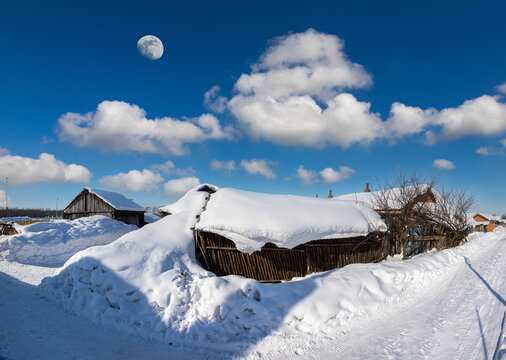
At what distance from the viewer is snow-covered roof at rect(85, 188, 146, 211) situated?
2375 cm

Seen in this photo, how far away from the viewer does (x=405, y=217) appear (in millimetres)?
14281

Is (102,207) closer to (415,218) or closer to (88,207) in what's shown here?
(88,207)

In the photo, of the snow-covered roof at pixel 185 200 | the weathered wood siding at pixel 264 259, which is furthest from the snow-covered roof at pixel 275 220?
the snow-covered roof at pixel 185 200

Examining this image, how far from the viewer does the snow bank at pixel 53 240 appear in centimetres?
1330

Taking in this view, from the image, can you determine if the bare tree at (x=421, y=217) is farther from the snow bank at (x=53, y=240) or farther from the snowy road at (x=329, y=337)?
the snow bank at (x=53, y=240)

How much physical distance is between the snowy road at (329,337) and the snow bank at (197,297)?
0.28m

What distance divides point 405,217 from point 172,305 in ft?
42.1

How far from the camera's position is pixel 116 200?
24.9m

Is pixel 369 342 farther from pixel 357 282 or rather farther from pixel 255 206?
pixel 255 206

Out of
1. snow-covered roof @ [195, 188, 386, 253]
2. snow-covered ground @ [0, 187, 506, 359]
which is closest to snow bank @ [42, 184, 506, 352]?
snow-covered ground @ [0, 187, 506, 359]

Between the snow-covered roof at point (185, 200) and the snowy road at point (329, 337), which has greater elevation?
the snow-covered roof at point (185, 200)

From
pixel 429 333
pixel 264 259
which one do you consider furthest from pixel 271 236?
pixel 429 333

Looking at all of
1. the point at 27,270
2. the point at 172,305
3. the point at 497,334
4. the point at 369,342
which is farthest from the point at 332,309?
the point at 27,270

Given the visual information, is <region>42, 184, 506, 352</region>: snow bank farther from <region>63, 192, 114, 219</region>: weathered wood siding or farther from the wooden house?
<region>63, 192, 114, 219</region>: weathered wood siding
